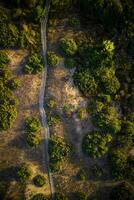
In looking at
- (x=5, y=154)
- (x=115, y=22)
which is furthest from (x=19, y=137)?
(x=115, y=22)

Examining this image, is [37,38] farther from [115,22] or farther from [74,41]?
[115,22]

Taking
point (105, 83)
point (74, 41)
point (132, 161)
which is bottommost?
point (132, 161)

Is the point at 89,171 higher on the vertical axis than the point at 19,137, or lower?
lower

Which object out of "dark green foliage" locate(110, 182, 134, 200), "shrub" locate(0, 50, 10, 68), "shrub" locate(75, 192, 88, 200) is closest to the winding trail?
"shrub" locate(75, 192, 88, 200)

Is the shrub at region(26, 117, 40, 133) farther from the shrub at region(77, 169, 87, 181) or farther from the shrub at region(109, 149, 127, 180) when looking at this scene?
the shrub at region(109, 149, 127, 180)

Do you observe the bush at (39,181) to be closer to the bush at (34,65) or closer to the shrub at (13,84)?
the shrub at (13,84)
